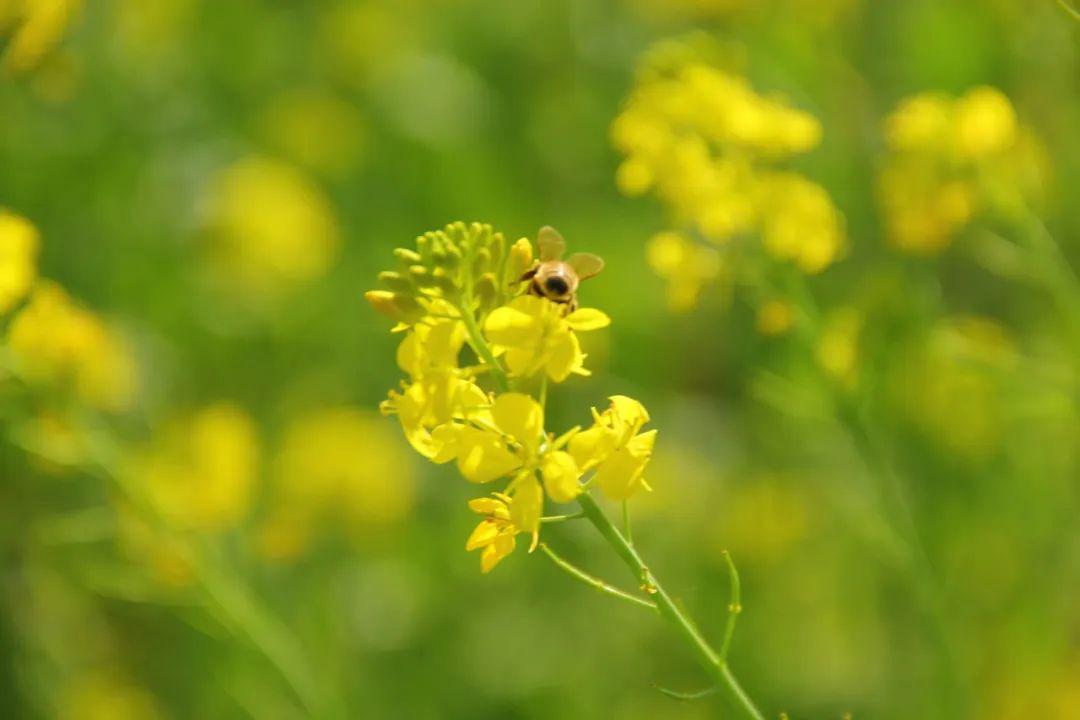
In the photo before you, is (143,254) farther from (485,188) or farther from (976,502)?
(976,502)

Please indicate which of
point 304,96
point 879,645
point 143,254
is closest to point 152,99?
point 143,254

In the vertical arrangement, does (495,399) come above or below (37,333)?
above

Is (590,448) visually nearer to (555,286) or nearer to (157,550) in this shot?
(555,286)

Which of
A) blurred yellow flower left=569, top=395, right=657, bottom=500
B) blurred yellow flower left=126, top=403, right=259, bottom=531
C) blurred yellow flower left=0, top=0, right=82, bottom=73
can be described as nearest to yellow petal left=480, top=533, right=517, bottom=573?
blurred yellow flower left=569, top=395, right=657, bottom=500

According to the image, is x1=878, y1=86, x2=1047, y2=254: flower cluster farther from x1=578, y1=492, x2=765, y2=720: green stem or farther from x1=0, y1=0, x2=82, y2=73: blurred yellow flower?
x1=0, y1=0, x2=82, y2=73: blurred yellow flower

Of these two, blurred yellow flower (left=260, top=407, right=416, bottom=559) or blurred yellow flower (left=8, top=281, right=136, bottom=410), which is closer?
blurred yellow flower (left=8, top=281, right=136, bottom=410)

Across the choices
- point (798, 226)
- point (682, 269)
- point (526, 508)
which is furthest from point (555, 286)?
point (798, 226)
